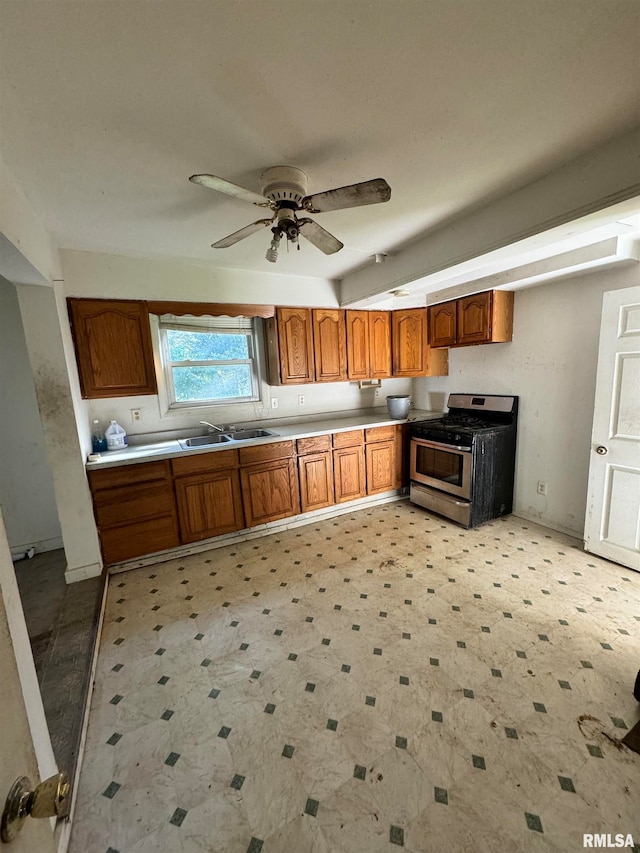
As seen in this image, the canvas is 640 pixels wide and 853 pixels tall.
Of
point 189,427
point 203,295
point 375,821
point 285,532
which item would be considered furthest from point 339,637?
point 203,295

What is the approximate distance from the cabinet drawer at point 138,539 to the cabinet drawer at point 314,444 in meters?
1.25

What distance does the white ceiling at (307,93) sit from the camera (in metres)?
0.91

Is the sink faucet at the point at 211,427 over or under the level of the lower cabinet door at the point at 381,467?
over

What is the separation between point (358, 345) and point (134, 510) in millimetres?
2630

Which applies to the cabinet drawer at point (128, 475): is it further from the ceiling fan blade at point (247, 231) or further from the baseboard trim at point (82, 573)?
the ceiling fan blade at point (247, 231)

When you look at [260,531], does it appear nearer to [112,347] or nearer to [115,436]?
[115,436]

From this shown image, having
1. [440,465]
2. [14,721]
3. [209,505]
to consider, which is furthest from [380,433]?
[14,721]

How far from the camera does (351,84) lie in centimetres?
112

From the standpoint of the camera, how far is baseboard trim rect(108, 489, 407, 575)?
2830 mm

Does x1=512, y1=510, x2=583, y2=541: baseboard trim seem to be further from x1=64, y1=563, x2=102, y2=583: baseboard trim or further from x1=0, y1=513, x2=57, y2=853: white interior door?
x1=64, y1=563, x2=102, y2=583: baseboard trim


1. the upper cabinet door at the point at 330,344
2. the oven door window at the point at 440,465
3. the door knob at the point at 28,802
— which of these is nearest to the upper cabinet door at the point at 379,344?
the upper cabinet door at the point at 330,344

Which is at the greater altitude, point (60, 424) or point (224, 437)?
point (60, 424)

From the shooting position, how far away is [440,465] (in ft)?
11.4
